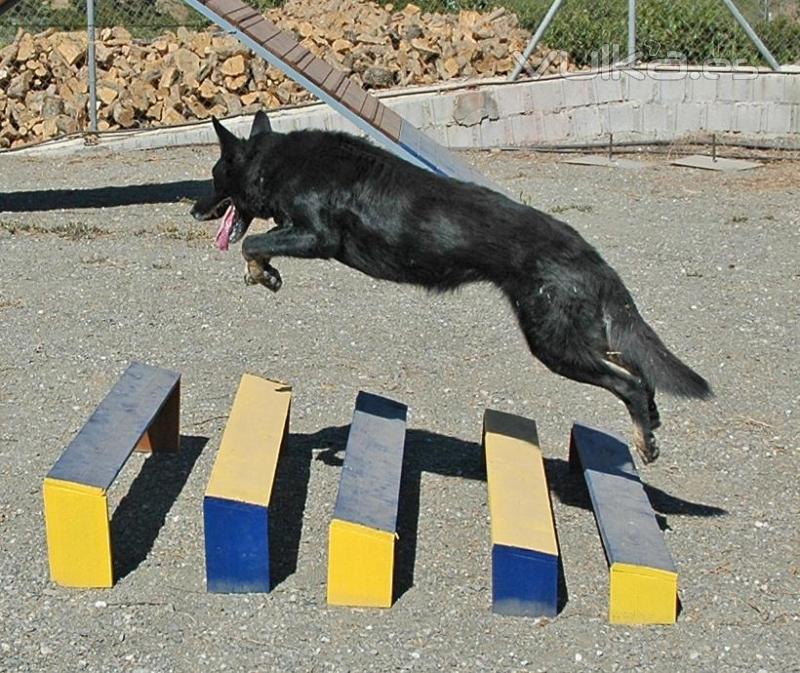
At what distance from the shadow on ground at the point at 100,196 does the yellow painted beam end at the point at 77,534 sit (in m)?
6.52

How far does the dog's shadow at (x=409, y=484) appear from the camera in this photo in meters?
4.95

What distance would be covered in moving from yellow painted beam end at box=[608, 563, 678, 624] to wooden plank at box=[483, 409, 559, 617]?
0.21 meters

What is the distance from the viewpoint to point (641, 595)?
439 centimetres

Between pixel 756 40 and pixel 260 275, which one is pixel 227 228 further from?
pixel 756 40

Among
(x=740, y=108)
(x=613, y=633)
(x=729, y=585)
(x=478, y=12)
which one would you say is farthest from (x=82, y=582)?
(x=478, y=12)

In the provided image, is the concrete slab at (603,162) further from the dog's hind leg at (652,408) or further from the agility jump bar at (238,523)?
the agility jump bar at (238,523)

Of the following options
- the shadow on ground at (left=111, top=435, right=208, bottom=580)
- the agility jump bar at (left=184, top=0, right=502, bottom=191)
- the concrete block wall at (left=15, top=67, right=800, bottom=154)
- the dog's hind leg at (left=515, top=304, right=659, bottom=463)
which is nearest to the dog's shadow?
the shadow on ground at (left=111, top=435, right=208, bottom=580)

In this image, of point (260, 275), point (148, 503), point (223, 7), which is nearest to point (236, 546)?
point (148, 503)

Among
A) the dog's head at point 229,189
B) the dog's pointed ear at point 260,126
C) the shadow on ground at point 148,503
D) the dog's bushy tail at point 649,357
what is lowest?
the shadow on ground at point 148,503

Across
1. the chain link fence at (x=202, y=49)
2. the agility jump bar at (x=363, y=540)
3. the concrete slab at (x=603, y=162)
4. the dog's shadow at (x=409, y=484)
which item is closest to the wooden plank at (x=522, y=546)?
the dog's shadow at (x=409, y=484)

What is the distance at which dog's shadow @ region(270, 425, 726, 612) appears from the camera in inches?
195

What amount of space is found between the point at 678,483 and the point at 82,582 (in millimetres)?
2623

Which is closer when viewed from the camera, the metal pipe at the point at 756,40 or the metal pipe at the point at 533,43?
the metal pipe at the point at 533,43

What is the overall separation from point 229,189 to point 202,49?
958cm
